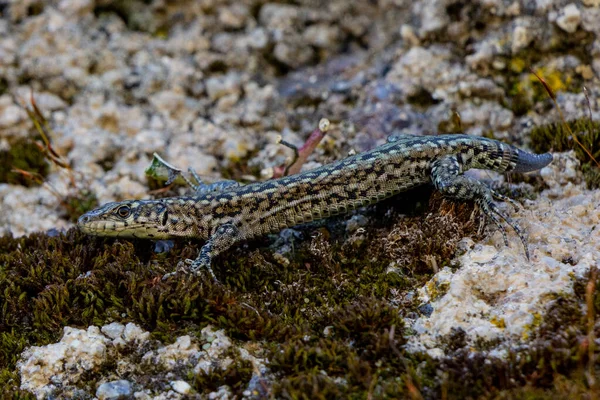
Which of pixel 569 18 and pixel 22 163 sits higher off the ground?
pixel 569 18

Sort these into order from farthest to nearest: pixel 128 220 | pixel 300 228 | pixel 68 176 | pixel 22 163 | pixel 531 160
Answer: pixel 22 163
pixel 68 176
pixel 300 228
pixel 531 160
pixel 128 220

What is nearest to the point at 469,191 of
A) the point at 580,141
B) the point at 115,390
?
the point at 580,141

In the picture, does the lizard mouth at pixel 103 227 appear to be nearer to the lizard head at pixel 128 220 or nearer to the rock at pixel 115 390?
the lizard head at pixel 128 220

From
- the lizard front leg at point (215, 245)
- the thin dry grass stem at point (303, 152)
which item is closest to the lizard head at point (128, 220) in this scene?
the lizard front leg at point (215, 245)

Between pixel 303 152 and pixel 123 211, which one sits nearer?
pixel 123 211

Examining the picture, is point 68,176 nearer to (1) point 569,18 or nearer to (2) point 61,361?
(2) point 61,361

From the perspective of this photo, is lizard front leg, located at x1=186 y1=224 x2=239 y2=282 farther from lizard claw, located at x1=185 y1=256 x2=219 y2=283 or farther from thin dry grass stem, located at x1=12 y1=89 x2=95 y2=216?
thin dry grass stem, located at x1=12 y1=89 x2=95 y2=216

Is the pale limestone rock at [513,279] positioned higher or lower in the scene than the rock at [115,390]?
higher

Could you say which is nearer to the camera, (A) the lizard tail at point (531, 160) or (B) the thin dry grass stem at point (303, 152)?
(A) the lizard tail at point (531, 160)
